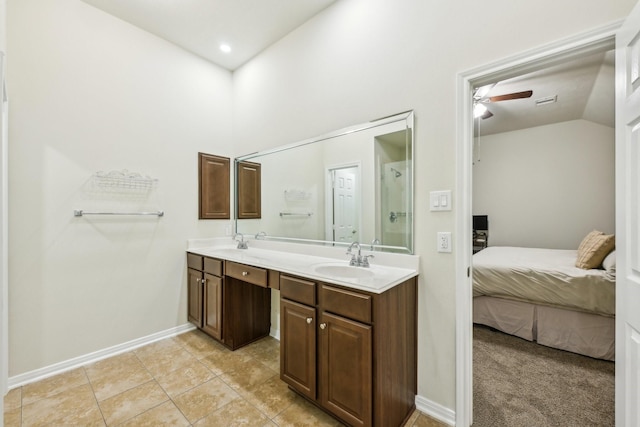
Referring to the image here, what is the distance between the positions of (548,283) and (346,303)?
2169mm

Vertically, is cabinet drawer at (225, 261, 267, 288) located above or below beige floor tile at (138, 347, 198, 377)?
above

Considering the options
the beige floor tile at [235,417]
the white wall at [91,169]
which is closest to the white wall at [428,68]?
the beige floor tile at [235,417]

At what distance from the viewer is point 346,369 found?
156 centimetres

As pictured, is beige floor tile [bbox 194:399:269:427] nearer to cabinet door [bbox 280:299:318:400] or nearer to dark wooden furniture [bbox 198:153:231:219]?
cabinet door [bbox 280:299:318:400]

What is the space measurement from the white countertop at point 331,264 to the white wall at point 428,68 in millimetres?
195

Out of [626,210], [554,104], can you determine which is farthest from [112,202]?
[554,104]

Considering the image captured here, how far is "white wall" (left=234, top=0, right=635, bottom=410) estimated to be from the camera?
1.51 meters

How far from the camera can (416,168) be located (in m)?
1.85

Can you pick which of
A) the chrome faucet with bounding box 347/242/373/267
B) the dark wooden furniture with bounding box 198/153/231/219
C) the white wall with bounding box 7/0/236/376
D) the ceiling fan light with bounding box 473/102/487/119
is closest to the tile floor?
the white wall with bounding box 7/0/236/376

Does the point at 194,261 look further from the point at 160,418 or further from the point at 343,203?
the point at 343,203

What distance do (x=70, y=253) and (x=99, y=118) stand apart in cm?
114

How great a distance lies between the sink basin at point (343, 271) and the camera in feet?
6.44

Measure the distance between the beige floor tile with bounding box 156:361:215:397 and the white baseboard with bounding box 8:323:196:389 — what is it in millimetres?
635

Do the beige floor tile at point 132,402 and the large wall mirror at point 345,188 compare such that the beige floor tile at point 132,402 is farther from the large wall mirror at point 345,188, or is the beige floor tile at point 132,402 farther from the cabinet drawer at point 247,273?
the large wall mirror at point 345,188
